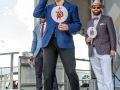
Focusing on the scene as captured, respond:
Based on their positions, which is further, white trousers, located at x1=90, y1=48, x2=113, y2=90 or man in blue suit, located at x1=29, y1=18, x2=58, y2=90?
man in blue suit, located at x1=29, y1=18, x2=58, y2=90

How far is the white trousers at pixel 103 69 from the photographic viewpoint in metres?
2.57

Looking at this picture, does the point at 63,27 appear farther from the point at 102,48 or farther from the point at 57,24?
the point at 102,48

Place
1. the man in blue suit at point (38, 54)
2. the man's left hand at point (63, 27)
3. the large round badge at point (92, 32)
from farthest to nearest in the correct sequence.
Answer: the man in blue suit at point (38, 54), the large round badge at point (92, 32), the man's left hand at point (63, 27)

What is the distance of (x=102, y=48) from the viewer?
2656mm

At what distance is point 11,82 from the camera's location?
14.0 ft

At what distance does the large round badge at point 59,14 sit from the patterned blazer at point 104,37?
29.6 inches

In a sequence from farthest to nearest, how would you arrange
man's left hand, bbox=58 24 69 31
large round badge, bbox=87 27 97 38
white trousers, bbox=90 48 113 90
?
large round badge, bbox=87 27 97 38 < white trousers, bbox=90 48 113 90 < man's left hand, bbox=58 24 69 31

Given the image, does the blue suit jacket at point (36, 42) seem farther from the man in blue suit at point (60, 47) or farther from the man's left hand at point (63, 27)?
the man's left hand at point (63, 27)

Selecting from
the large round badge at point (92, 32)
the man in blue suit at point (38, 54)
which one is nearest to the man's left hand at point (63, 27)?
the large round badge at point (92, 32)

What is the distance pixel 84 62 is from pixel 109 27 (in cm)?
296


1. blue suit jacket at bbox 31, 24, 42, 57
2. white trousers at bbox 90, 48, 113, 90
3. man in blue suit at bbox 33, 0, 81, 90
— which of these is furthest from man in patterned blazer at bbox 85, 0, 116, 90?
blue suit jacket at bbox 31, 24, 42, 57

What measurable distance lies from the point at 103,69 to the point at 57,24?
0.82 m

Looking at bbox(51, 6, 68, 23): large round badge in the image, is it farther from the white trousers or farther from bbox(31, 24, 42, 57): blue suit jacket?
bbox(31, 24, 42, 57): blue suit jacket

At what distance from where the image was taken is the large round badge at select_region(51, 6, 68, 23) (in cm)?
209
